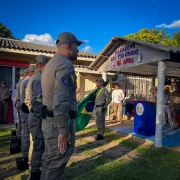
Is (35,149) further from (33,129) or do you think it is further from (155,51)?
(155,51)

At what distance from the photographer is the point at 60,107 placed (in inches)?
89.0

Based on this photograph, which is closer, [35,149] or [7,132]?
[35,149]

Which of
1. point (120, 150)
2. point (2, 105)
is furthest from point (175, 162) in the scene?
point (2, 105)

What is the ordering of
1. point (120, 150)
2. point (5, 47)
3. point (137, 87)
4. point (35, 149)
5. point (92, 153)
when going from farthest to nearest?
point (137, 87) → point (5, 47) → point (120, 150) → point (92, 153) → point (35, 149)

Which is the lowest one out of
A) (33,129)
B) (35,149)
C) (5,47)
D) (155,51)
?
(35,149)

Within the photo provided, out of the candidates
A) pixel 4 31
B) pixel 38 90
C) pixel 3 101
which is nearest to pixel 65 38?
pixel 38 90

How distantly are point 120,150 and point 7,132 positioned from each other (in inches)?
194

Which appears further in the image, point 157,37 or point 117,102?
point 157,37

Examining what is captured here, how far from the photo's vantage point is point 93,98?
22.8 ft

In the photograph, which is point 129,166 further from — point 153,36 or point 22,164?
point 153,36

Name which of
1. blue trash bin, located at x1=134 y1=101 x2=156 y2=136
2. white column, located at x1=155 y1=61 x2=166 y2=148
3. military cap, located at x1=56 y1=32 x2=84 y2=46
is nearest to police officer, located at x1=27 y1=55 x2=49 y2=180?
military cap, located at x1=56 y1=32 x2=84 y2=46

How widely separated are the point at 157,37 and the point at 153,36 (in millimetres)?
604

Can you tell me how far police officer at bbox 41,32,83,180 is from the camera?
2279 mm

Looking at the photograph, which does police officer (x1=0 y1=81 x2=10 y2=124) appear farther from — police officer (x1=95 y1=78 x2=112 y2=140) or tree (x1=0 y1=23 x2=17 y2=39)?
tree (x1=0 y1=23 x2=17 y2=39)
